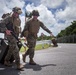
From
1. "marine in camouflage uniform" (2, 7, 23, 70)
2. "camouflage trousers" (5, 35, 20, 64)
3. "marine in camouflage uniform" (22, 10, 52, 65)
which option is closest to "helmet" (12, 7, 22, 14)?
"marine in camouflage uniform" (2, 7, 23, 70)

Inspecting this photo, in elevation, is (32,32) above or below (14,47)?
above

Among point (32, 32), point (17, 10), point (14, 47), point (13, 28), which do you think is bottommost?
point (14, 47)

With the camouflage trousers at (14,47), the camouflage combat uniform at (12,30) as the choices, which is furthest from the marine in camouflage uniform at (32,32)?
the camouflage trousers at (14,47)

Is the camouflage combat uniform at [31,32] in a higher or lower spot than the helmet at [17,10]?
lower

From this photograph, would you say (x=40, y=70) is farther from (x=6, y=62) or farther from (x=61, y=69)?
(x=6, y=62)

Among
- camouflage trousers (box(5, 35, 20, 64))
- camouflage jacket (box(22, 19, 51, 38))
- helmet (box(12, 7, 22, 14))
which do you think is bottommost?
camouflage trousers (box(5, 35, 20, 64))

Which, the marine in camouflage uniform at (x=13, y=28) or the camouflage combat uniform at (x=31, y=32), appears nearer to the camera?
the marine in camouflage uniform at (x=13, y=28)

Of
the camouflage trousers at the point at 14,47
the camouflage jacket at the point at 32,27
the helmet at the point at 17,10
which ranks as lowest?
the camouflage trousers at the point at 14,47

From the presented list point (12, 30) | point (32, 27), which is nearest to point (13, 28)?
point (12, 30)

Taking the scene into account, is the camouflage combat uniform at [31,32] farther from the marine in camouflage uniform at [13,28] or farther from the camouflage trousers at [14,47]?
the camouflage trousers at [14,47]

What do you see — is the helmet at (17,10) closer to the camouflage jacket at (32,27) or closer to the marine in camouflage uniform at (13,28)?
the marine in camouflage uniform at (13,28)

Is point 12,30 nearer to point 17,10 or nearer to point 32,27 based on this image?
point 17,10

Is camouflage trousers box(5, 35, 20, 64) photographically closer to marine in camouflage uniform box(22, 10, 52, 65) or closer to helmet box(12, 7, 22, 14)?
helmet box(12, 7, 22, 14)

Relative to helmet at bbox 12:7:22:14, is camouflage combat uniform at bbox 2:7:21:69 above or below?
below
